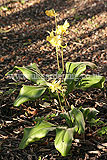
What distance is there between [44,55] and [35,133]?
107 inches

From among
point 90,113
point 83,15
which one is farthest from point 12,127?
point 83,15

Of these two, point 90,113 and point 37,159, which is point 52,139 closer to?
point 37,159

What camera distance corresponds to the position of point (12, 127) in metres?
2.58

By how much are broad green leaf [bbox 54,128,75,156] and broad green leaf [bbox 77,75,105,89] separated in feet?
2.74

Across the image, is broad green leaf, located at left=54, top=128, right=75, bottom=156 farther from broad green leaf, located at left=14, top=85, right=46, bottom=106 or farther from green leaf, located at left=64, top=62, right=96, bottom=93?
green leaf, located at left=64, top=62, right=96, bottom=93

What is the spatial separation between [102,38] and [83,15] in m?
1.73

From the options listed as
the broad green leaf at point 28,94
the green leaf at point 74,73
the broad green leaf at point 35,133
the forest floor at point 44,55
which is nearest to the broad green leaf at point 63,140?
the broad green leaf at point 35,133

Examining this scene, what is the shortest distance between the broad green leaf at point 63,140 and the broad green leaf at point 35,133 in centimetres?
16

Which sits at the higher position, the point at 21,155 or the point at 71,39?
the point at 71,39

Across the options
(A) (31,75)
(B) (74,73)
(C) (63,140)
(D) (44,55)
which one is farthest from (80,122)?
(D) (44,55)

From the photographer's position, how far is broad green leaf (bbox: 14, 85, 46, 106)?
227cm

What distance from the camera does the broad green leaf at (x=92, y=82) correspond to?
253 cm

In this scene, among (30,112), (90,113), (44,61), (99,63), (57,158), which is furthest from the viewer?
(44,61)

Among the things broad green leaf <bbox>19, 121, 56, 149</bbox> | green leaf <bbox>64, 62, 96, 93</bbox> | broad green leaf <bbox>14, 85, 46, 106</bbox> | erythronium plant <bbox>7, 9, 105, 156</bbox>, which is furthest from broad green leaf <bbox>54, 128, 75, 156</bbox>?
green leaf <bbox>64, 62, 96, 93</bbox>
